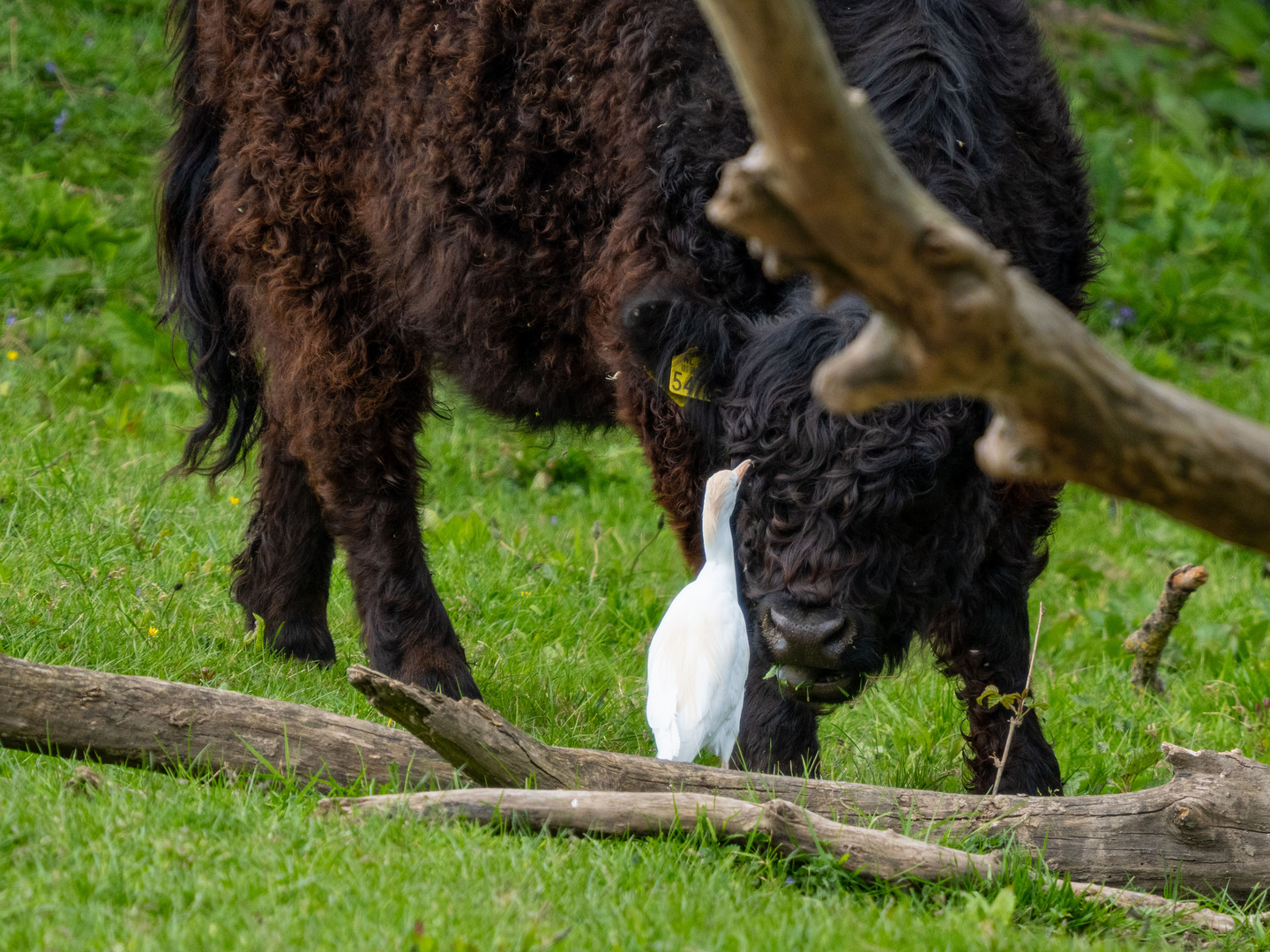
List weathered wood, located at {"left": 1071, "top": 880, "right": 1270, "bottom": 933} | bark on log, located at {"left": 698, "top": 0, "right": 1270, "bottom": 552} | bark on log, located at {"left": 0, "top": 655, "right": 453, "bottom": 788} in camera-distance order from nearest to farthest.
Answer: bark on log, located at {"left": 698, "top": 0, "right": 1270, "bottom": 552}
bark on log, located at {"left": 0, "top": 655, "right": 453, "bottom": 788}
weathered wood, located at {"left": 1071, "top": 880, "right": 1270, "bottom": 933}

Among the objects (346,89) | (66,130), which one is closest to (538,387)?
(346,89)

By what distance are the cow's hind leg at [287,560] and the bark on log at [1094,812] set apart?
7.06 ft

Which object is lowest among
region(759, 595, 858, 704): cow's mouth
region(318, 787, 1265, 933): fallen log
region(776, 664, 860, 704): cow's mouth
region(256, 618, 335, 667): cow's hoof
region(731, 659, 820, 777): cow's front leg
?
region(256, 618, 335, 667): cow's hoof

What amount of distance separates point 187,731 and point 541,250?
72.7 inches

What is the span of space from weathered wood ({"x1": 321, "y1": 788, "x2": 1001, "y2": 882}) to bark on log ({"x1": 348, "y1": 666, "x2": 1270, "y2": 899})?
15 cm

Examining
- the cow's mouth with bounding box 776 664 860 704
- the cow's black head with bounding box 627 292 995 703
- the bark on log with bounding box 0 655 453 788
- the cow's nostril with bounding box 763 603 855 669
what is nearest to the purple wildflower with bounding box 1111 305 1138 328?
the cow's black head with bounding box 627 292 995 703

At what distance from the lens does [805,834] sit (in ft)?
8.97

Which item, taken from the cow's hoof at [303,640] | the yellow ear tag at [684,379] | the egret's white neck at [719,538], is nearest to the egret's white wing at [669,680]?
the egret's white neck at [719,538]

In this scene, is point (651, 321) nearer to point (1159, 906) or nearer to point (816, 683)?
point (816, 683)

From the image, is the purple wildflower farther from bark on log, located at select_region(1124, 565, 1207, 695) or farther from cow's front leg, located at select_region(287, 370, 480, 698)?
cow's front leg, located at select_region(287, 370, 480, 698)

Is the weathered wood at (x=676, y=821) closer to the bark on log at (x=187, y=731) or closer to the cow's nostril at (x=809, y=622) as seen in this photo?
the bark on log at (x=187, y=731)

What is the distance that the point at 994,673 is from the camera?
4316 millimetres

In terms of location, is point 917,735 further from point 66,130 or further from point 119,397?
point 66,130

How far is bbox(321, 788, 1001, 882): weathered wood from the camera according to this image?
8.91 ft
